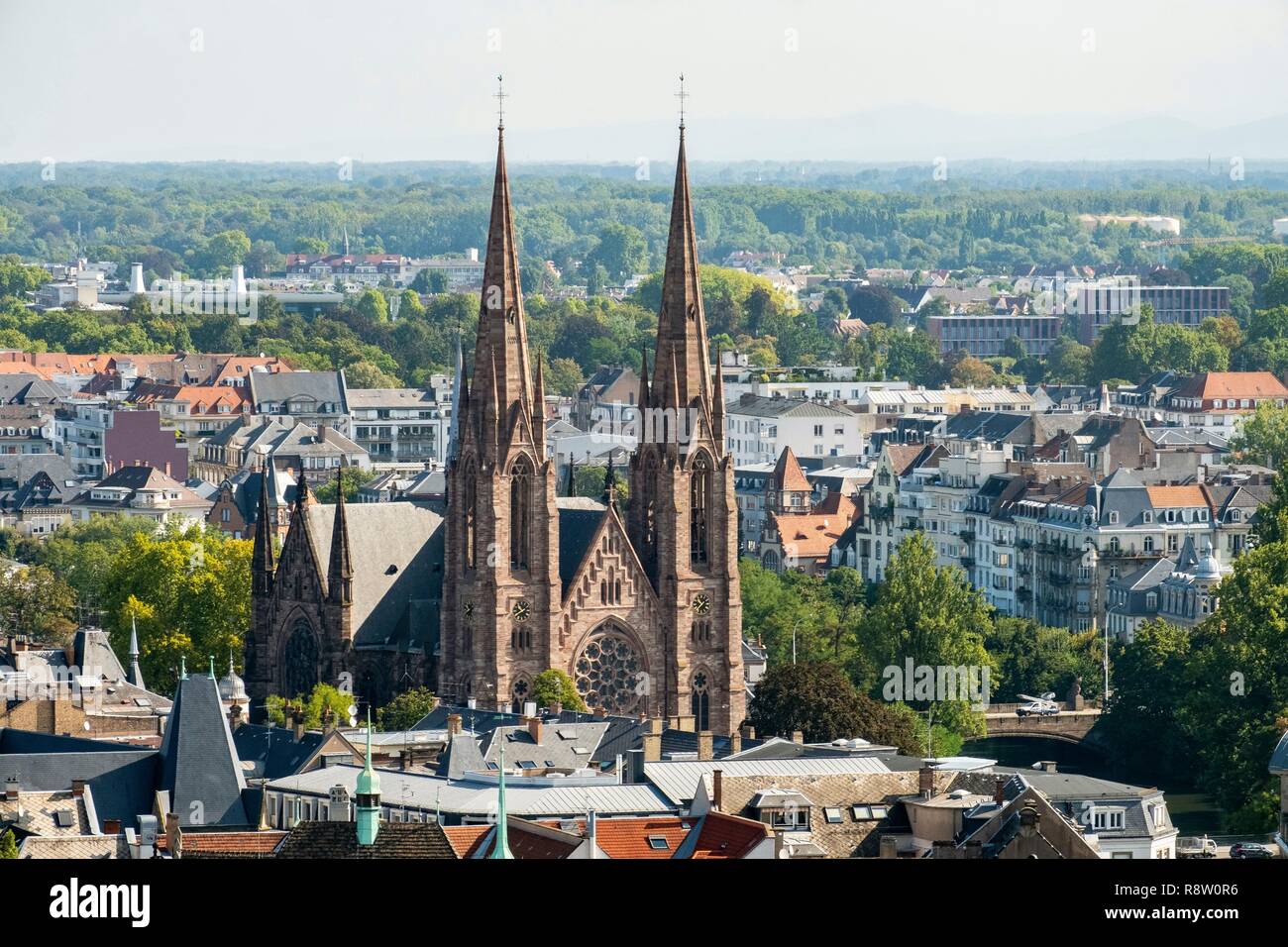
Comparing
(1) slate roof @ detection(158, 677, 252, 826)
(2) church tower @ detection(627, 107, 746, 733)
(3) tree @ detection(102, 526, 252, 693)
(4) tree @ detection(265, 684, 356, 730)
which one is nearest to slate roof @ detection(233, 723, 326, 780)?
(1) slate roof @ detection(158, 677, 252, 826)

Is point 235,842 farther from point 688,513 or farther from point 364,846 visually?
point 688,513

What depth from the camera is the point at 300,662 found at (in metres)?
93.4

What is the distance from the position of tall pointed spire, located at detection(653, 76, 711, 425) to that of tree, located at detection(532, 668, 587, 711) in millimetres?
7031

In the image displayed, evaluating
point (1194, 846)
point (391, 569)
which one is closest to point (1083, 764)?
point (391, 569)

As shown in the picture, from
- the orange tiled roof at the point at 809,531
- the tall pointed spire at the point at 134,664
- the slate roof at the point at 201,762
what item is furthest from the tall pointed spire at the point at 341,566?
the orange tiled roof at the point at 809,531

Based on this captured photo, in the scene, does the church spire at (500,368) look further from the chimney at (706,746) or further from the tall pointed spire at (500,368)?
the chimney at (706,746)

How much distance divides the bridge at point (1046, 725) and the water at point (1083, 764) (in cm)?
24

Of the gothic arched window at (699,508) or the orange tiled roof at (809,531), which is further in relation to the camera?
the orange tiled roof at (809,531)

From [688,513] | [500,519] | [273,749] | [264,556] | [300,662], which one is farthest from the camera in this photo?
[264,556]

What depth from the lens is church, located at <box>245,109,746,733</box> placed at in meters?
86.9

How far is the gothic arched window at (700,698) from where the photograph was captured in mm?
88750

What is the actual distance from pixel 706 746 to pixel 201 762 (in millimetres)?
10946
